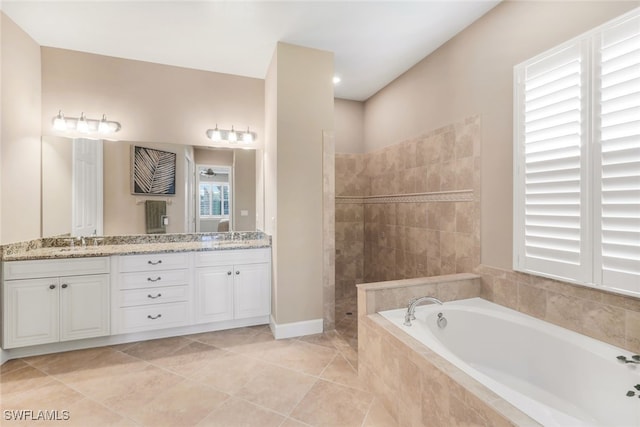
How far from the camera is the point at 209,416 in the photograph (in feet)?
5.41

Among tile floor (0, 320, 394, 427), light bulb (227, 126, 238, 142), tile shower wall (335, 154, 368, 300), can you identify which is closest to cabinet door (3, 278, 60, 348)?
tile floor (0, 320, 394, 427)

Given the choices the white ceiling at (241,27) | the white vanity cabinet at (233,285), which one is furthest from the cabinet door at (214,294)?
the white ceiling at (241,27)

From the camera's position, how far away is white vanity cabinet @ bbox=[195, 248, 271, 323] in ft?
8.89

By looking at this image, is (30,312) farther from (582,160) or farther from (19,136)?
(582,160)

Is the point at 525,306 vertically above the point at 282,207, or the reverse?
the point at 282,207

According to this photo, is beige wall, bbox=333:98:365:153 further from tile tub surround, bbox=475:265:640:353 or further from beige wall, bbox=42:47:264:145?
tile tub surround, bbox=475:265:640:353

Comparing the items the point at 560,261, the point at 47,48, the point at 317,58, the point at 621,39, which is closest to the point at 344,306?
the point at 560,261

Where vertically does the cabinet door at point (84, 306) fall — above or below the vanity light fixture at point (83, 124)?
below

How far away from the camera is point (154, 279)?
2574 mm

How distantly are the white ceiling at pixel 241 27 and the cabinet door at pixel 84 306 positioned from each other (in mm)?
2186

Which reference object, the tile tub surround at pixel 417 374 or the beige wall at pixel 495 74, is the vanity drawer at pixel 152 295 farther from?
the beige wall at pixel 495 74

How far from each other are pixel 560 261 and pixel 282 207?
213 cm

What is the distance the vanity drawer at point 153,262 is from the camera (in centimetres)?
250

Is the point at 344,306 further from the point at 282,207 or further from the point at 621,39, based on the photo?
the point at 621,39
